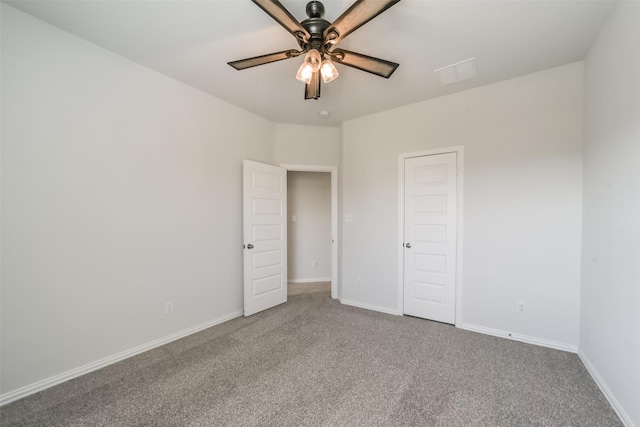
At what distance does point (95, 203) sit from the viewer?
6.93 feet

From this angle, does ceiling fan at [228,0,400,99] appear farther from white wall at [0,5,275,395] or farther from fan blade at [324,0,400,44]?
white wall at [0,5,275,395]

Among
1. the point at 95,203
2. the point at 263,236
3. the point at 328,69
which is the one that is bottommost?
the point at 263,236

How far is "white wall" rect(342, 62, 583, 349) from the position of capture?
7.75 ft

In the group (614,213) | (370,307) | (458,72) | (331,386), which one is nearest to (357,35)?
(458,72)

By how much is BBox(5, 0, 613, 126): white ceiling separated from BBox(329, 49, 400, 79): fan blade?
10.3 inches

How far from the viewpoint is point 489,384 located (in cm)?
191

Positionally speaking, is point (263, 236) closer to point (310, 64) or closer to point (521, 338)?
point (310, 64)

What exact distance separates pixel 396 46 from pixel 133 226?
2.74 meters

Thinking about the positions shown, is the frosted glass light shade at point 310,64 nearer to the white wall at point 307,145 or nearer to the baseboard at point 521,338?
the white wall at point 307,145

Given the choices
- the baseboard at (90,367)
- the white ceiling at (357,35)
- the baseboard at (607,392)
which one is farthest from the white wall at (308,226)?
the baseboard at (607,392)

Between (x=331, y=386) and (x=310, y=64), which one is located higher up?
(x=310, y=64)

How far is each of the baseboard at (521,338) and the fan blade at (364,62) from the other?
269 cm

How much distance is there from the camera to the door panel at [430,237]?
2.94 m

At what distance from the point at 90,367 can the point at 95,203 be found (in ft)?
4.34
